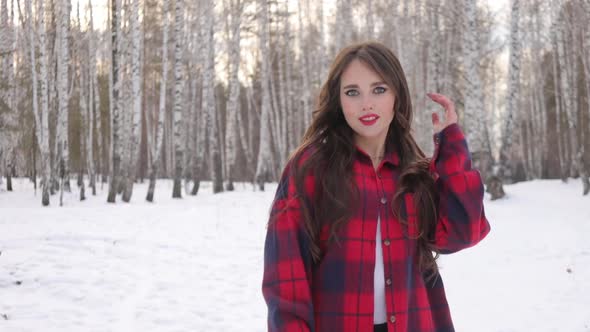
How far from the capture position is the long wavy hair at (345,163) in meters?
1.76

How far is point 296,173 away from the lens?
5.84 feet

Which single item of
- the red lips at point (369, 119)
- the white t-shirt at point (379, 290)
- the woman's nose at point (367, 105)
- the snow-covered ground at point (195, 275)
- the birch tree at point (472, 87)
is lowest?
the snow-covered ground at point (195, 275)

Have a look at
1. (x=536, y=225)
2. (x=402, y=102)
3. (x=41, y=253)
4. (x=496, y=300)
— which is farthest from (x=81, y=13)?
(x=402, y=102)

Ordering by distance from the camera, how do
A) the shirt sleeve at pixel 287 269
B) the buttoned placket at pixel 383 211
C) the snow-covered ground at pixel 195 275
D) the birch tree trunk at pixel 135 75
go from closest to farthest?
1. the shirt sleeve at pixel 287 269
2. the buttoned placket at pixel 383 211
3. the snow-covered ground at pixel 195 275
4. the birch tree trunk at pixel 135 75

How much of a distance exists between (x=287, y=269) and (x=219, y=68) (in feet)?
104

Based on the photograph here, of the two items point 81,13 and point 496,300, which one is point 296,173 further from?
point 81,13

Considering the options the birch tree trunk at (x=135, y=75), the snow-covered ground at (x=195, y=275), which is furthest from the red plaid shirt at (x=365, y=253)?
the birch tree trunk at (x=135, y=75)

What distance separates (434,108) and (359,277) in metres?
18.2

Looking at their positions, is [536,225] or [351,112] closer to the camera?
[351,112]

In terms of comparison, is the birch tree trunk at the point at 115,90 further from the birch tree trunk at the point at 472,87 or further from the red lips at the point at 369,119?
the red lips at the point at 369,119

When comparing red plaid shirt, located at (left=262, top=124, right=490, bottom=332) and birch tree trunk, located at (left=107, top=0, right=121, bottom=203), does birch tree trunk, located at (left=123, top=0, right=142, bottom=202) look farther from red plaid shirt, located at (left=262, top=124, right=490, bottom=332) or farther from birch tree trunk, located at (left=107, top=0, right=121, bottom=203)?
red plaid shirt, located at (left=262, top=124, right=490, bottom=332)

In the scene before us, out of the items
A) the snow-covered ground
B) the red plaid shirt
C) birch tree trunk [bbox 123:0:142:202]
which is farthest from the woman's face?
birch tree trunk [bbox 123:0:142:202]

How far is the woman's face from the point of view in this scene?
184 centimetres

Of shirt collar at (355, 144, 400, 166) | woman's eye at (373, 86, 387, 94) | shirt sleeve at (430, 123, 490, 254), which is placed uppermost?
woman's eye at (373, 86, 387, 94)
